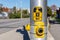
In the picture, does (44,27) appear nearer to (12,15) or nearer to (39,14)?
(39,14)

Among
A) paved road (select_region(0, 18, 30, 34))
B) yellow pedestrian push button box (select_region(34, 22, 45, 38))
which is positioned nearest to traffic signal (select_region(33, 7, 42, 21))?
yellow pedestrian push button box (select_region(34, 22, 45, 38))

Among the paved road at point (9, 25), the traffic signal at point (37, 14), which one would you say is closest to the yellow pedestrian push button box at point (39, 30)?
the traffic signal at point (37, 14)

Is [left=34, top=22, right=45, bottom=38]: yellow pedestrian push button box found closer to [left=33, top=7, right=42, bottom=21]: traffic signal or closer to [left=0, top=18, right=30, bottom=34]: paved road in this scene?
[left=33, top=7, right=42, bottom=21]: traffic signal

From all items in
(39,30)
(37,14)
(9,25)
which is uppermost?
(37,14)

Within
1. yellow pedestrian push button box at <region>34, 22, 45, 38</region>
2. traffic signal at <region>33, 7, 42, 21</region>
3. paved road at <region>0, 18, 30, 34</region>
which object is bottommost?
paved road at <region>0, 18, 30, 34</region>

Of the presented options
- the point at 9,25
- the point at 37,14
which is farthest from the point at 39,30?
the point at 9,25

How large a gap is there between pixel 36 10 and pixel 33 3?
0.17 metres

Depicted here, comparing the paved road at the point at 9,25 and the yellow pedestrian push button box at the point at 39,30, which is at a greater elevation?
the yellow pedestrian push button box at the point at 39,30

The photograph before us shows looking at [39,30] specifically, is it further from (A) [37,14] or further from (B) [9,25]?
(B) [9,25]

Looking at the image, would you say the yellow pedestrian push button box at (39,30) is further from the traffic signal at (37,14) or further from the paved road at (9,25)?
the paved road at (9,25)

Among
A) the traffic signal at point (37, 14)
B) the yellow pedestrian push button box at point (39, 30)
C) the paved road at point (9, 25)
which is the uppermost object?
the traffic signal at point (37, 14)

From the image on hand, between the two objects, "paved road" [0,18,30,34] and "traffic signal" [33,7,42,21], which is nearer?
"traffic signal" [33,7,42,21]

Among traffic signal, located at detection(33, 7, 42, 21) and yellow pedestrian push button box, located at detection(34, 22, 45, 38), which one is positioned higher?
traffic signal, located at detection(33, 7, 42, 21)

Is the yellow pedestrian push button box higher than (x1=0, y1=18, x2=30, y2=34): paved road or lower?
higher
